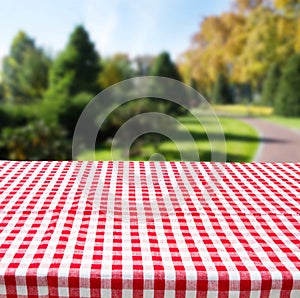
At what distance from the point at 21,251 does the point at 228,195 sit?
2.06ft

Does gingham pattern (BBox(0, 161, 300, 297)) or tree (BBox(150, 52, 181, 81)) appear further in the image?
tree (BBox(150, 52, 181, 81))

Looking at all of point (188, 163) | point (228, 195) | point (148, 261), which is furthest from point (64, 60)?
point (148, 261)

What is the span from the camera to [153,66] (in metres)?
4.46

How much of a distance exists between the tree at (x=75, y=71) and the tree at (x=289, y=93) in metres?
1.80

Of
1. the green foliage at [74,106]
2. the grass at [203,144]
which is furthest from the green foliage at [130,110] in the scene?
the green foliage at [74,106]

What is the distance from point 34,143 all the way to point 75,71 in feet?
2.82

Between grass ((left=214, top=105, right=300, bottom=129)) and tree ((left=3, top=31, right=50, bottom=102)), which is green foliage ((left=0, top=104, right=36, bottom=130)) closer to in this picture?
tree ((left=3, top=31, right=50, bottom=102))

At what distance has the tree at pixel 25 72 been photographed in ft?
15.2

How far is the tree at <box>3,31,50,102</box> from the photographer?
4.62m

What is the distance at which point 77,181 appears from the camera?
1509mm

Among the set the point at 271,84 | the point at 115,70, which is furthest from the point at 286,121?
the point at 115,70

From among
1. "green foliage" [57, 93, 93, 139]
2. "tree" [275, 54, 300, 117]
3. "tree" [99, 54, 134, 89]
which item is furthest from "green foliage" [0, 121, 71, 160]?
"tree" [275, 54, 300, 117]

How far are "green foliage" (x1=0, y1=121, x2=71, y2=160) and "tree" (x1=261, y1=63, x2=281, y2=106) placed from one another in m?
2.06

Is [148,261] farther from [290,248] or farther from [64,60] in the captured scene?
[64,60]
